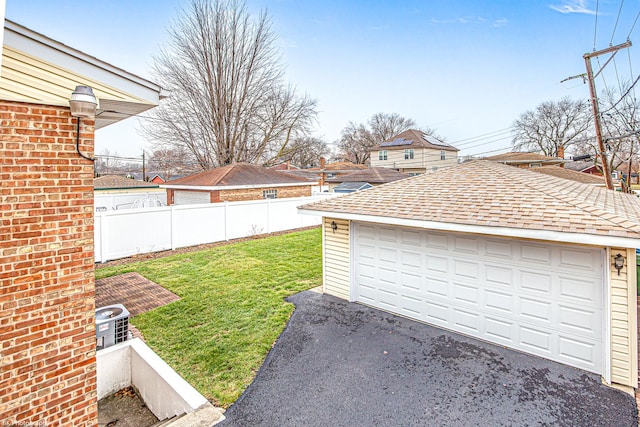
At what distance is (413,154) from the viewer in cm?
3812

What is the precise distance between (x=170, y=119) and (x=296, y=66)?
10.0m

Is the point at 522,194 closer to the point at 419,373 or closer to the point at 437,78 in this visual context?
the point at 419,373

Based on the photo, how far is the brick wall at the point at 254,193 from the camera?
1681 centimetres

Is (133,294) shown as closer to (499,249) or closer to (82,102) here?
(82,102)

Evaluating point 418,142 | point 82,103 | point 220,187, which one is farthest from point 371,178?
point 82,103

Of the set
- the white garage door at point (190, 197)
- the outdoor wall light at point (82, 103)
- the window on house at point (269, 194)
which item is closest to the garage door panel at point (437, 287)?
the outdoor wall light at point (82, 103)

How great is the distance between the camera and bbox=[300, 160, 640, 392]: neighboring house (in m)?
4.50

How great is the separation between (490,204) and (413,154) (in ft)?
112

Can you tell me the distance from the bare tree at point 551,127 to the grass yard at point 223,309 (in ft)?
135

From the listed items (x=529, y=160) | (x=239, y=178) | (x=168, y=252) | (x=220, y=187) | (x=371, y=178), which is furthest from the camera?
(x=529, y=160)

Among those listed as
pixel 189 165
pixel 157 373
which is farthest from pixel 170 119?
pixel 157 373

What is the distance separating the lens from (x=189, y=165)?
81.1ft

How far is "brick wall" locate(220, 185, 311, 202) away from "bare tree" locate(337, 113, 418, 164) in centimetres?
3929

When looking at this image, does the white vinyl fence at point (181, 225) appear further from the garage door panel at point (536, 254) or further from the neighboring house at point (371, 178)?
the neighboring house at point (371, 178)
